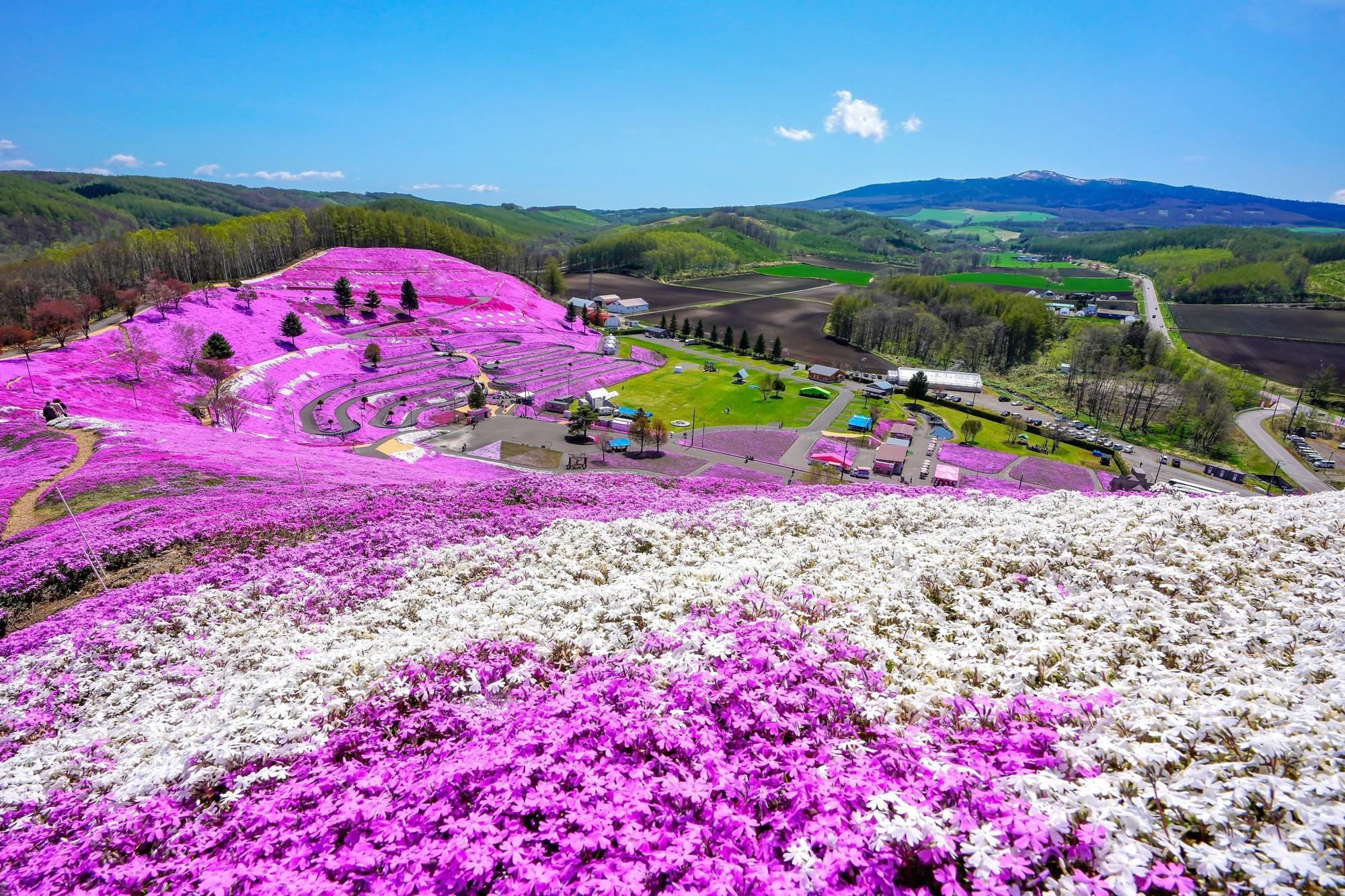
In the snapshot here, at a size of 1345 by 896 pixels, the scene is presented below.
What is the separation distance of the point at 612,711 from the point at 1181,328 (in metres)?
159

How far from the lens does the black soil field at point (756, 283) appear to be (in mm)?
161413

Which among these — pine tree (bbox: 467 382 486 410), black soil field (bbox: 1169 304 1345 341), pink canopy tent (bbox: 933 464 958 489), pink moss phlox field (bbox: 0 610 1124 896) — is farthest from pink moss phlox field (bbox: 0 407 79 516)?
black soil field (bbox: 1169 304 1345 341)

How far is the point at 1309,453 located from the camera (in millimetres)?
58469

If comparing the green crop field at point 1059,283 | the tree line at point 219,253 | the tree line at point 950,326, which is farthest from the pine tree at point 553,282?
the green crop field at point 1059,283

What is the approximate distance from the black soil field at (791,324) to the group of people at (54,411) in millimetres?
82996

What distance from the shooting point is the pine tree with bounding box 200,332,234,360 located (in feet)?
179

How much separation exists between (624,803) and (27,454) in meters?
35.9

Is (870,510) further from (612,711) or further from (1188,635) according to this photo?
(612,711)

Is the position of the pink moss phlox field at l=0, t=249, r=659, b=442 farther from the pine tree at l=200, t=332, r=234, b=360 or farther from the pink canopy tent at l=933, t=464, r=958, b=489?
the pink canopy tent at l=933, t=464, r=958, b=489

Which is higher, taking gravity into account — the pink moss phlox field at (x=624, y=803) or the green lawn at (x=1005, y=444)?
the pink moss phlox field at (x=624, y=803)

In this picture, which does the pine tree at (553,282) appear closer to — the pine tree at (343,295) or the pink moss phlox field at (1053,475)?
the pine tree at (343,295)

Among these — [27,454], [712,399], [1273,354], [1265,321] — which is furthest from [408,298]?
[1265,321]

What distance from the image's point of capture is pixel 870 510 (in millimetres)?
15164

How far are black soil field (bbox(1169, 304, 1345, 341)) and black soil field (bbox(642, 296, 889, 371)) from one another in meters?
78.0
